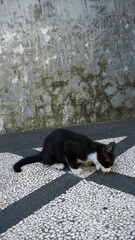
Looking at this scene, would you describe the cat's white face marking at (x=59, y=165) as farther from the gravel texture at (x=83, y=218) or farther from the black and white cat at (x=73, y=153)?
the gravel texture at (x=83, y=218)

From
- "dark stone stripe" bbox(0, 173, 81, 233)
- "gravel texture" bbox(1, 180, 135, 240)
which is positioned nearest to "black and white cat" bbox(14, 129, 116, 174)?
"dark stone stripe" bbox(0, 173, 81, 233)

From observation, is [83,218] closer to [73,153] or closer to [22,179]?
[73,153]

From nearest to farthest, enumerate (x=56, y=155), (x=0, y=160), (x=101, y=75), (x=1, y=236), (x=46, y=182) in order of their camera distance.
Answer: (x=1, y=236) < (x=46, y=182) < (x=56, y=155) < (x=0, y=160) < (x=101, y=75)

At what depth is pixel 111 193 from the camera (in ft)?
6.79

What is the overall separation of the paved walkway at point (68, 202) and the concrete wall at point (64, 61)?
41.5 inches

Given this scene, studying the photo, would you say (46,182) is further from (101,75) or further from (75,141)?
(101,75)

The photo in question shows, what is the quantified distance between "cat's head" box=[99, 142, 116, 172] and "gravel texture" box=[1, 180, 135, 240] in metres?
0.22

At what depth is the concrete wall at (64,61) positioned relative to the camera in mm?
3682

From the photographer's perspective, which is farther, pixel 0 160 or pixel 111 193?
pixel 0 160

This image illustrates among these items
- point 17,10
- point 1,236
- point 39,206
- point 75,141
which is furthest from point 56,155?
point 17,10

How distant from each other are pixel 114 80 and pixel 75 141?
5.81 ft

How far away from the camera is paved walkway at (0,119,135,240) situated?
1.67m

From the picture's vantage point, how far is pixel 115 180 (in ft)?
7.42

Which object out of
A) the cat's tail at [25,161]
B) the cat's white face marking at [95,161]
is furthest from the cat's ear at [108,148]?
the cat's tail at [25,161]
